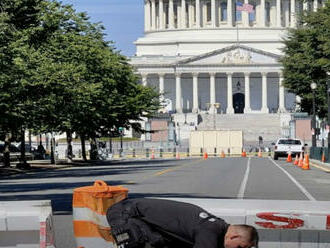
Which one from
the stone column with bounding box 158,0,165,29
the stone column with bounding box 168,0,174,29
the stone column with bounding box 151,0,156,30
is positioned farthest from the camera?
the stone column with bounding box 151,0,156,30

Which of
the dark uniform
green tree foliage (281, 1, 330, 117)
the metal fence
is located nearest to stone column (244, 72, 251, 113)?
green tree foliage (281, 1, 330, 117)

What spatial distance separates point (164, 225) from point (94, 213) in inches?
58.5

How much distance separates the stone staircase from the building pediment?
12.8m

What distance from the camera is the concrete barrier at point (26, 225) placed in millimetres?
9016

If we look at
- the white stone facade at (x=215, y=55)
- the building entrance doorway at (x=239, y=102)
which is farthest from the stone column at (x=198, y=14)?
the building entrance doorway at (x=239, y=102)

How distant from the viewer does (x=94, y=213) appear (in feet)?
31.4

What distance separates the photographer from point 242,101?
168m

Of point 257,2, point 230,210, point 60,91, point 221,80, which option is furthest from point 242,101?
point 230,210

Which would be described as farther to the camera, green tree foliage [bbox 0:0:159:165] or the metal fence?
the metal fence

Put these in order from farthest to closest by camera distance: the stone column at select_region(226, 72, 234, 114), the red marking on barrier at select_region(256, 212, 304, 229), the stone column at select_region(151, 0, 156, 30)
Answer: the stone column at select_region(151, 0, 156, 30) < the stone column at select_region(226, 72, 234, 114) < the red marking on barrier at select_region(256, 212, 304, 229)

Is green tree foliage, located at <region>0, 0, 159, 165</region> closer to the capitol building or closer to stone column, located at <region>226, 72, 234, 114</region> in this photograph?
the capitol building

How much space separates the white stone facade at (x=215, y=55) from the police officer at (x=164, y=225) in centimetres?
14625

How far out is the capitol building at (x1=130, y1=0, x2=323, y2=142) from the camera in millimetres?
161500

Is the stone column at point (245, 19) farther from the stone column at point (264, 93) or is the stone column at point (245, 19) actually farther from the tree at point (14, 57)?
the tree at point (14, 57)
